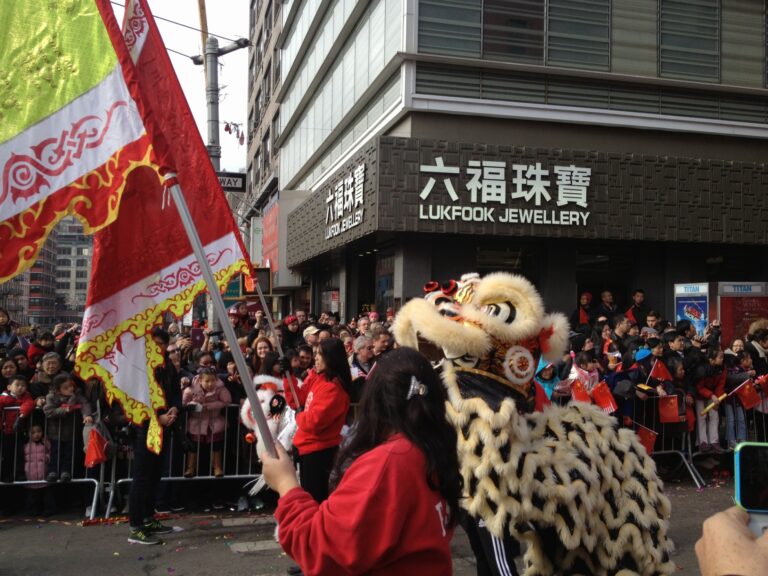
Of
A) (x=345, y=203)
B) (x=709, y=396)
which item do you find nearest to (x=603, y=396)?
(x=709, y=396)

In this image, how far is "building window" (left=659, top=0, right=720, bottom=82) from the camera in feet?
55.4

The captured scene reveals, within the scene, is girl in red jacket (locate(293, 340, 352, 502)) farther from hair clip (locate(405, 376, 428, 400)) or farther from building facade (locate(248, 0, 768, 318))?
building facade (locate(248, 0, 768, 318))

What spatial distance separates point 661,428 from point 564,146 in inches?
360

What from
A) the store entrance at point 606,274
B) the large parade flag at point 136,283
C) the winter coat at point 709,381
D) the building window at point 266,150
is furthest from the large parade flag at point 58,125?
the building window at point 266,150

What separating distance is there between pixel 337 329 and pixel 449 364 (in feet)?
24.6

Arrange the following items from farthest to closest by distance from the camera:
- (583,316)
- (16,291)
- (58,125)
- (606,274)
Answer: (16,291) < (606,274) < (583,316) < (58,125)

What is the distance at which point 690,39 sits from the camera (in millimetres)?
17062

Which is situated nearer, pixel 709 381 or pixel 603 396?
pixel 603 396

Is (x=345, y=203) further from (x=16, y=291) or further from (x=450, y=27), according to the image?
(x=16, y=291)

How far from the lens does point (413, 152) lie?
49.6ft

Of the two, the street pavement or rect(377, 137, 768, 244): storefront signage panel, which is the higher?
rect(377, 137, 768, 244): storefront signage panel

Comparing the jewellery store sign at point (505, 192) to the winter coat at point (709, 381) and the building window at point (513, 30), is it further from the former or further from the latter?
the winter coat at point (709, 381)

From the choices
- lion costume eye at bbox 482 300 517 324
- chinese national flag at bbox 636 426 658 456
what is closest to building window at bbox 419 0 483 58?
chinese national flag at bbox 636 426 658 456

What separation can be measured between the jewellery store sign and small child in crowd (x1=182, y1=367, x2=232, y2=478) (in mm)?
8472
